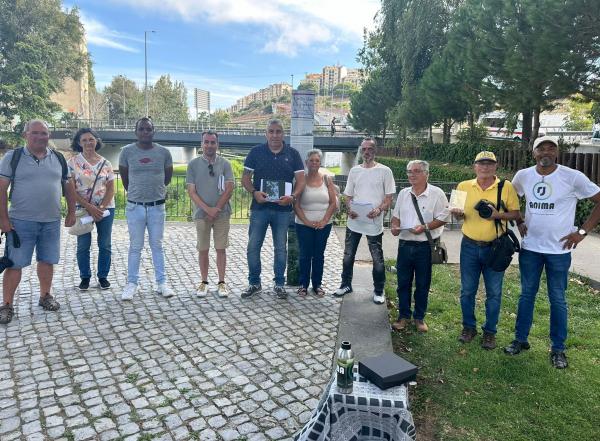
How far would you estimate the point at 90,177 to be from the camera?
17.8 feet

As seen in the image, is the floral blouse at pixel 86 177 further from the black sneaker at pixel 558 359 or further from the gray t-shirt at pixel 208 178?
the black sneaker at pixel 558 359

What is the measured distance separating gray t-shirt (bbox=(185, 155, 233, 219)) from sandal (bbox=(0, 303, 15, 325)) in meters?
2.18

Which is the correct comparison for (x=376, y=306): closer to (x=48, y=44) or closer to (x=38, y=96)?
(x=38, y=96)

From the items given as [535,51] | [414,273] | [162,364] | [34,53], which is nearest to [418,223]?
[414,273]

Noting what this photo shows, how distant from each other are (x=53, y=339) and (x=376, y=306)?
3.30 m

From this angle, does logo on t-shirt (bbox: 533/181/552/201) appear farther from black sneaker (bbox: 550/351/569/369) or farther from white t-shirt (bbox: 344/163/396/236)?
white t-shirt (bbox: 344/163/396/236)

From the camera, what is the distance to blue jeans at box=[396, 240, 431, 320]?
461 centimetres

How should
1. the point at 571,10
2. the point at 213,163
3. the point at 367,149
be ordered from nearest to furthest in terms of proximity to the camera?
the point at 367,149, the point at 213,163, the point at 571,10

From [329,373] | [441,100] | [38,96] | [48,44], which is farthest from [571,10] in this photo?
[48,44]

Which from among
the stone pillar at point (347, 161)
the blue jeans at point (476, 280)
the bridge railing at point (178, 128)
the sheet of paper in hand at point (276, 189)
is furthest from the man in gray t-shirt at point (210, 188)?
the stone pillar at point (347, 161)

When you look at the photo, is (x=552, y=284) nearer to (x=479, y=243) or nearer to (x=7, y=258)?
(x=479, y=243)

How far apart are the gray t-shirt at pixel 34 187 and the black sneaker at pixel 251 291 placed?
2.24 m

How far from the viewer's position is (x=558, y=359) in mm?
4062

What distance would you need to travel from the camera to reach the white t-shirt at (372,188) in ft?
16.9
